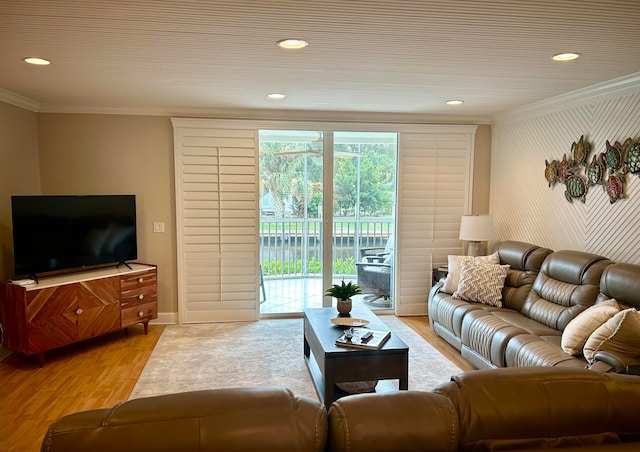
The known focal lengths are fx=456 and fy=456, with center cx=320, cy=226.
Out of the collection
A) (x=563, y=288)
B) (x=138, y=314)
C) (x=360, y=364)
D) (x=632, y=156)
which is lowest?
(x=138, y=314)

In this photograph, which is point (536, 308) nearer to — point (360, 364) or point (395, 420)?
point (360, 364)

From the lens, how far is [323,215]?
539cm

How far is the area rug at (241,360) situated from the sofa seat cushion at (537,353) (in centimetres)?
62

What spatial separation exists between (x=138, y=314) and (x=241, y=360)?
51.7 inches

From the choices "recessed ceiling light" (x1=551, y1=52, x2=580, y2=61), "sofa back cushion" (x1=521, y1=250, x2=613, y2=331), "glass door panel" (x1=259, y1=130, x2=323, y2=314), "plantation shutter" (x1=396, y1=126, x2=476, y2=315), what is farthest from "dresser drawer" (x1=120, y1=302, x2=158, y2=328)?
"recessed ceiling light" (x1=551, y1=52, x2=580, y2=61)

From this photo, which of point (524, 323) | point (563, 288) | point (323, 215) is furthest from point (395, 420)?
point (323, 215)

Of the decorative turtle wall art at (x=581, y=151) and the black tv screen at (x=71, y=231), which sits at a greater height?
the decorative turtle wall art at (x=581, y=151)

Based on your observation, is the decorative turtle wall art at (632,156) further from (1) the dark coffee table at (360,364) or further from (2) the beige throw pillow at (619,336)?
(1) the dark coffee table at (360,364)

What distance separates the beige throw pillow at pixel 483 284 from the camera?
428 centimetres

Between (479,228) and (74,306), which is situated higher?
(479,228)

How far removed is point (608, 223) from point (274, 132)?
11.3 feet

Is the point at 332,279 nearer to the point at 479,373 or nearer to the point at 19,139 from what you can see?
the point at 19,139

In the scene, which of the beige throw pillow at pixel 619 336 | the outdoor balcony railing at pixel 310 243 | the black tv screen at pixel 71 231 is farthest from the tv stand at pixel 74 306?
the beige throw pillow at pixel 619 336

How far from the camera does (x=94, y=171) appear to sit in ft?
16.0
